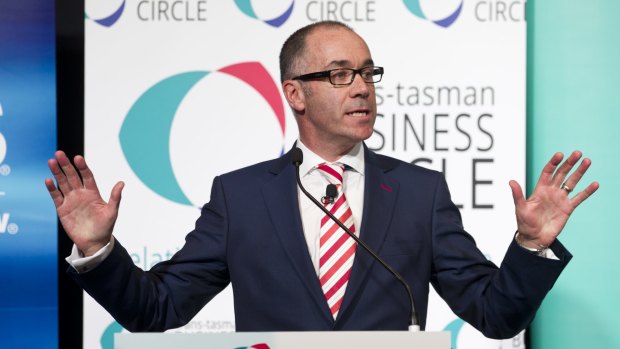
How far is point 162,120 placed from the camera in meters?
4.09

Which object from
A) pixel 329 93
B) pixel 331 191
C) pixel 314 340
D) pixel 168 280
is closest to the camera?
pixel 314 340

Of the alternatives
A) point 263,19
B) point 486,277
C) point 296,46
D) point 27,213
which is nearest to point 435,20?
point 263,19

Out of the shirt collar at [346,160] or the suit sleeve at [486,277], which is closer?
the suit sleeve at [486,277]

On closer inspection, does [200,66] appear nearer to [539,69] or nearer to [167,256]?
[167,256]

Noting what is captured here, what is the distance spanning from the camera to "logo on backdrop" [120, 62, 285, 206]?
406 cm

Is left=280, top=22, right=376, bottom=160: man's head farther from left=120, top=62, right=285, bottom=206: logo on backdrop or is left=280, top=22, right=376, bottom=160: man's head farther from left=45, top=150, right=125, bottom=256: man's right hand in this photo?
left=120, top=62, right=285, bottom=206: logo on backdrop

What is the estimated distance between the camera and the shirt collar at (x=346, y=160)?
112 inches

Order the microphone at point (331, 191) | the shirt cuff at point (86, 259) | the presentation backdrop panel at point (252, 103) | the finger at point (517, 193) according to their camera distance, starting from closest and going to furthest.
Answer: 1. the finger at point (517, 193)
2. the shirt cuff at point (86, 259)
3. the microphone at point (331, 191)
4. the presentation backdrop panel at point (252, 103)

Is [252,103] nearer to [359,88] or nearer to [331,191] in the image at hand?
[359,88]

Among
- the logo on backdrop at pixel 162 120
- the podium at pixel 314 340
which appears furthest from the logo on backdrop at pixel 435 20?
the podium at pixel 314 340

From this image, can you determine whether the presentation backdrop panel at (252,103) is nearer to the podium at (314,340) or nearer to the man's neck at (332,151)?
the man's neck at (332,151)

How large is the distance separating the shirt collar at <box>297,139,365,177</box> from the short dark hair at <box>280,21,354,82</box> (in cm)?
31

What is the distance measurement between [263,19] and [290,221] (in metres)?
1.63

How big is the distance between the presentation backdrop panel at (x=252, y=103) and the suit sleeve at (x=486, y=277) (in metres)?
1.20
